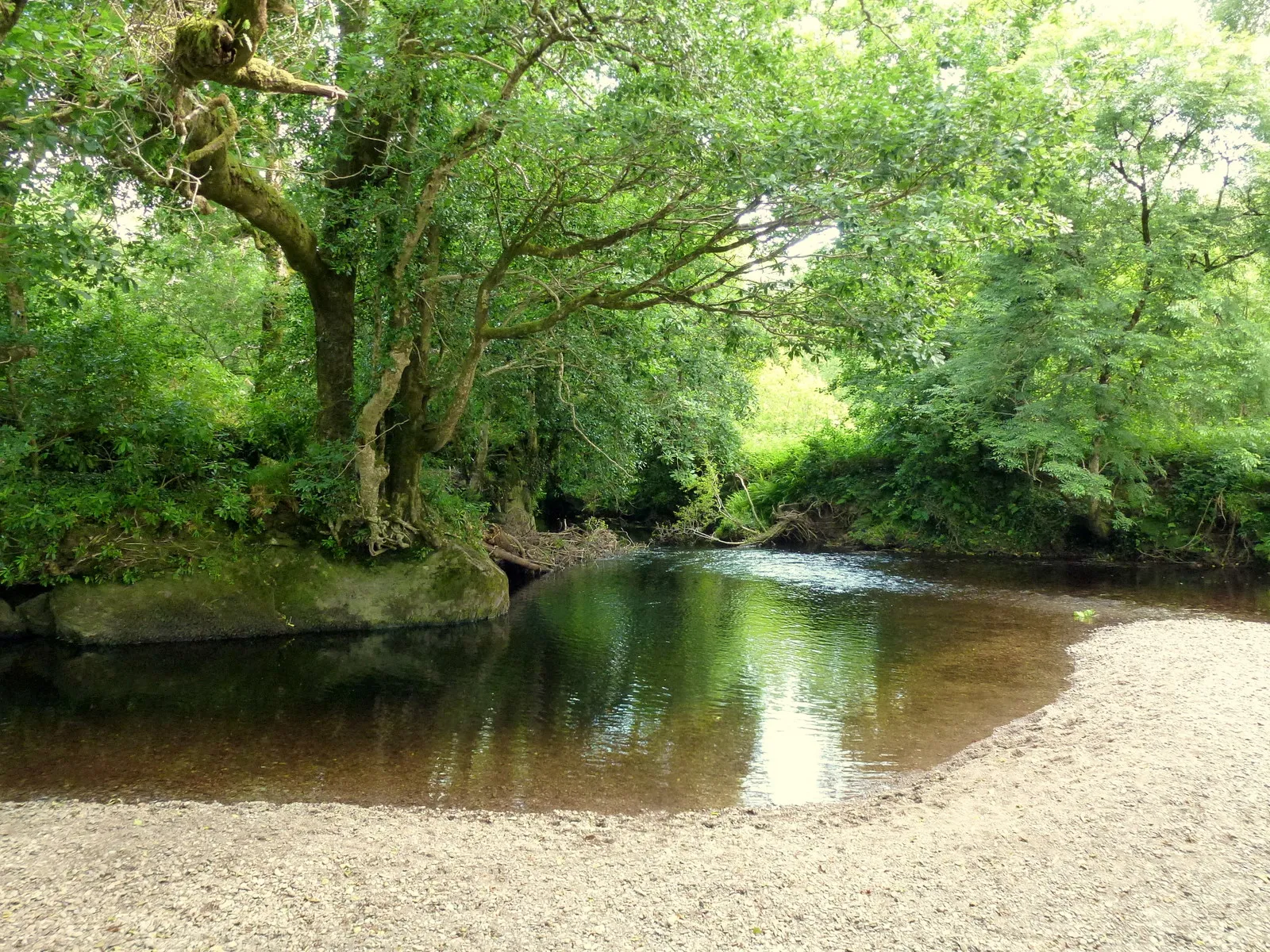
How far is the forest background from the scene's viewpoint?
25.7ft

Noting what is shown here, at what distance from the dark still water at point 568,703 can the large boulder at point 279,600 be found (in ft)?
1.42

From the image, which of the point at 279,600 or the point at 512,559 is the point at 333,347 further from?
the point at 512,559

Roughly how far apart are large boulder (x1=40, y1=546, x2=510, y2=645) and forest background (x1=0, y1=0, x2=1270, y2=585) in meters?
0.43

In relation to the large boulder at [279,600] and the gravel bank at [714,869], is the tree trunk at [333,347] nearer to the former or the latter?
the large boulder at [279,600]

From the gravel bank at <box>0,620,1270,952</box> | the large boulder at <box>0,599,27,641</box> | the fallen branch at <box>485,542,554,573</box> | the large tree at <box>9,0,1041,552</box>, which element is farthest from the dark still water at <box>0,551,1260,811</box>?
the large tree at <box>9,0,1041,552</box>

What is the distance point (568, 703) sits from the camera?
995 centimetres

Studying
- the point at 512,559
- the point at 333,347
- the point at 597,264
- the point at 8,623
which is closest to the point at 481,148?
the point at 597,264

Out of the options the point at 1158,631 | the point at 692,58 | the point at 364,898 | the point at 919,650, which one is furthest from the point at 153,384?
the point at 1158,631

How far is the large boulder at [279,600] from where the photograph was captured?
41.2ft

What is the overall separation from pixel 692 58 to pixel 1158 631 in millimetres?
11153

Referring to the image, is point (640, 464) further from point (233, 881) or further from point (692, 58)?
point (233, 881)

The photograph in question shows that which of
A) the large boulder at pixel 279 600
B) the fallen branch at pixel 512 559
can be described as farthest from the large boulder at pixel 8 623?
the fallen branch at pixel 512 559

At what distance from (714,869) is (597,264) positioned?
8.83 metres

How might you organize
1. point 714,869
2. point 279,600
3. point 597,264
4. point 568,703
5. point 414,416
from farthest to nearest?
point 414,416 → point 279,600 → point 597,264 → point 568,703 → point 714,869
